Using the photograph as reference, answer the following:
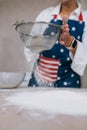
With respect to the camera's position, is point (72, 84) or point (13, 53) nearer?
point (72, 84)

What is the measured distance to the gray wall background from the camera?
86.6 inches

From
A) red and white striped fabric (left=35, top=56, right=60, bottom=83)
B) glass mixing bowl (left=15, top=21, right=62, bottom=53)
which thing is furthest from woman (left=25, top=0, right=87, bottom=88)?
glass mixing bowl (left=15, top=21, right=62, bottom=53)

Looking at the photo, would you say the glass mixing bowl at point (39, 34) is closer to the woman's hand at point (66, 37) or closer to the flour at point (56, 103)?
the woman's hand at point (66, 37)

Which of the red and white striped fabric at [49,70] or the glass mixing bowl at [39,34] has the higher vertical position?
the glass mixing bowl at [39,34]

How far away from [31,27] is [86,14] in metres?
0.53

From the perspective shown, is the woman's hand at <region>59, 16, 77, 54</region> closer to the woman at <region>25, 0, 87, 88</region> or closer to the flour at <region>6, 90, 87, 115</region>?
the woman at <region>25, 0, 87, 88</region>

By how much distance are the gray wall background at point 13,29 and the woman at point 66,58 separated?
1.72ft

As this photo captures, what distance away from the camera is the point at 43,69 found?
162cm

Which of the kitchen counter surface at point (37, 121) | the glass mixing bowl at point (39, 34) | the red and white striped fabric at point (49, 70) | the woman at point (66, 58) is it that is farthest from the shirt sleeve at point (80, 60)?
the kitchen counter surface at point (37, 121)

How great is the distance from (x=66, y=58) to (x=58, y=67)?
73mm

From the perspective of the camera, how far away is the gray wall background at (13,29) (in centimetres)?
220

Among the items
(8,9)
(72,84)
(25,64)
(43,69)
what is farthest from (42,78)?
(8,9)

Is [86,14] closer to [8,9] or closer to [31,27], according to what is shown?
[31,27]

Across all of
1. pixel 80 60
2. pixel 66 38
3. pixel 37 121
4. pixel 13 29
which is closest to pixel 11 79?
pixel 66 38
